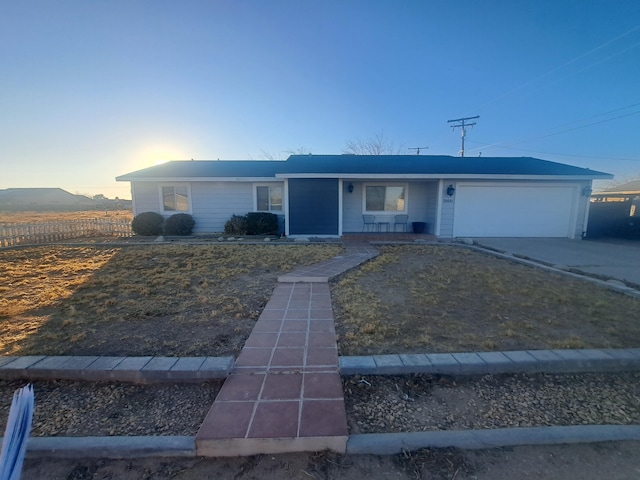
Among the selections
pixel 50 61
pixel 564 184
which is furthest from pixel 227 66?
pixel 564 184

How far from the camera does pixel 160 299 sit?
427 centimetres

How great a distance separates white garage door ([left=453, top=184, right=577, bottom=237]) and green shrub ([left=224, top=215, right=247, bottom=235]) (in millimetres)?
8438

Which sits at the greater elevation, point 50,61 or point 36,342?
point 50,61

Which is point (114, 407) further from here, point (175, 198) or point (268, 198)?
point (175, 198)

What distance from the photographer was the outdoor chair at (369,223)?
1151cm

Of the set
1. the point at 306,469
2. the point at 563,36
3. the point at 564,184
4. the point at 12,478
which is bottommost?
the point at 306,469

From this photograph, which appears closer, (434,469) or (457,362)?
(434,469)

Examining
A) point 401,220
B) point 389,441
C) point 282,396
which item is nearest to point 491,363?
point 389,441

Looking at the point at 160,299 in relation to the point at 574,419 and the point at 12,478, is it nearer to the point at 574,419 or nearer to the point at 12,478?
the point at 12,478

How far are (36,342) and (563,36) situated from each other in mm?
18025

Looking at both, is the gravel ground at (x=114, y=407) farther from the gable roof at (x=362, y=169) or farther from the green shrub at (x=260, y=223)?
the green shrub at (x=260, y=223)

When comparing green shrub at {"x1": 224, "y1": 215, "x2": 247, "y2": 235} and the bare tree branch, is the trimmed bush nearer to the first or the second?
green shrub at {"x1": 224, "y1": 215, "x2": 247, "y2": 235}

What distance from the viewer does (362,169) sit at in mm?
10859

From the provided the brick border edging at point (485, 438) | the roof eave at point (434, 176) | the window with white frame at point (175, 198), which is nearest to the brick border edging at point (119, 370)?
the brick border edging at point (485, 438)
